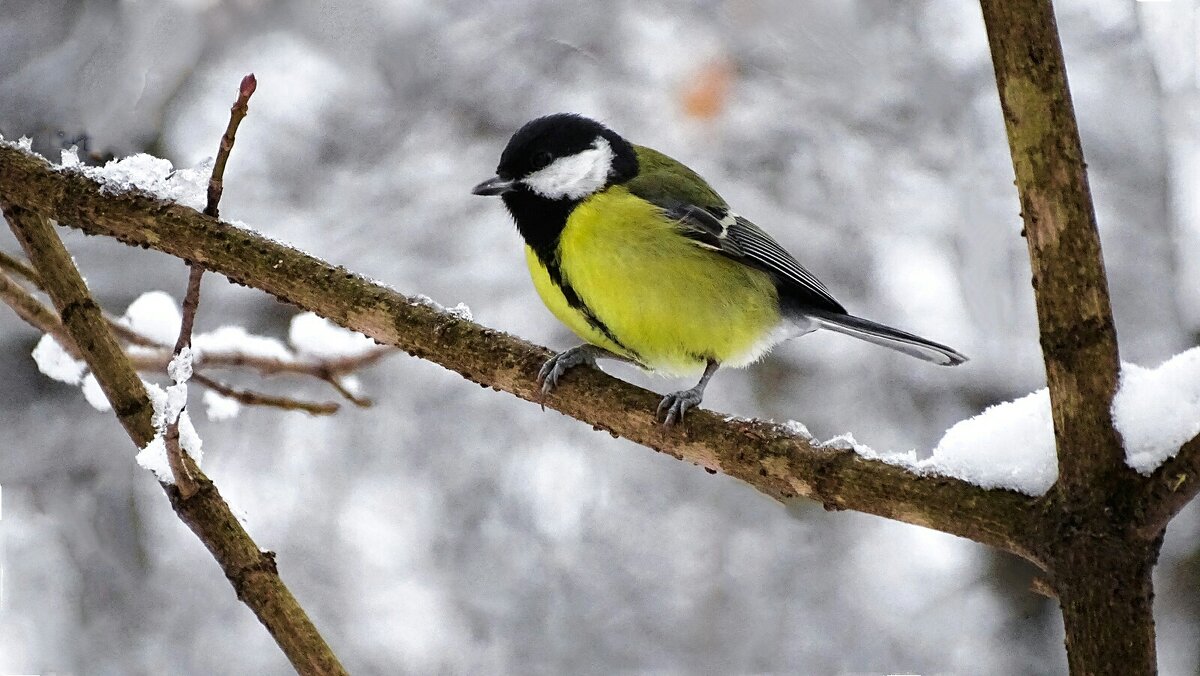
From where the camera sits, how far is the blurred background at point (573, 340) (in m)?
3.87

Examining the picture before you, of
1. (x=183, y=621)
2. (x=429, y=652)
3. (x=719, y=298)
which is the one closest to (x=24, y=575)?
(x=183, y=621)

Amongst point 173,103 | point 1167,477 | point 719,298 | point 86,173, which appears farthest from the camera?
point 173,103

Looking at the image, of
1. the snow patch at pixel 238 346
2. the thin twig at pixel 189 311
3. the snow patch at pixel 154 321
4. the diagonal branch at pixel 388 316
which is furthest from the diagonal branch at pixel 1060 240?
the snow patch at pixel 154 321

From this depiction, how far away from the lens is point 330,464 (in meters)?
3.96

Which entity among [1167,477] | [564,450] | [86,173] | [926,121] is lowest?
[1167,477]

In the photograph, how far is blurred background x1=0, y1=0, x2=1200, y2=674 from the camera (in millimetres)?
3865

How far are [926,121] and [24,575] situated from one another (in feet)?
12.4

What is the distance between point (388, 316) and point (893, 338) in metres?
1.28

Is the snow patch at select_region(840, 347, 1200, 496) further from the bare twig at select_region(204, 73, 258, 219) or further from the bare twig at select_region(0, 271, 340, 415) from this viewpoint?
the bare twig at select_region(0, 271, 340, 415)

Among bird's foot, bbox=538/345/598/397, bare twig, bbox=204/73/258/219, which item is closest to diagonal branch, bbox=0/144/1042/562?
bird's foot, bbox=538/345/598/397

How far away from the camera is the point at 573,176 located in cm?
272

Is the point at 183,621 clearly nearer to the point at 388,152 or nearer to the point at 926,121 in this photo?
the point at 388,152

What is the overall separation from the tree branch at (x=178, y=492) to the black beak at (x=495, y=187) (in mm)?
964

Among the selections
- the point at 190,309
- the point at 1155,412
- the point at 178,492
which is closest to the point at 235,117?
the point at 190,309
